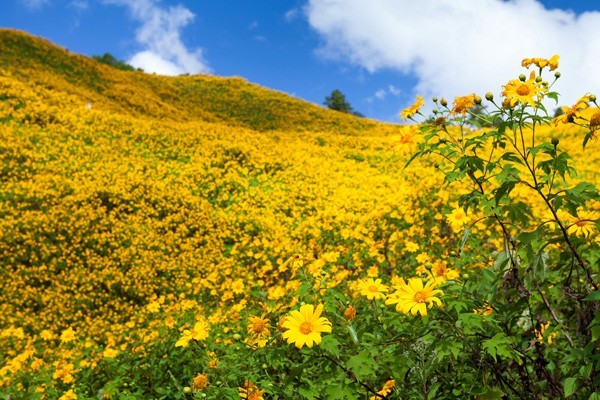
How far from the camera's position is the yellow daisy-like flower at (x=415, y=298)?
2.02 meters

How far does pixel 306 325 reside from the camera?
6.70ft

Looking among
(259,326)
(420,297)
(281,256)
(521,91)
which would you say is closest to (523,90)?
(521,91)

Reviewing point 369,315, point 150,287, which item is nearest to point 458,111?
point 369,315

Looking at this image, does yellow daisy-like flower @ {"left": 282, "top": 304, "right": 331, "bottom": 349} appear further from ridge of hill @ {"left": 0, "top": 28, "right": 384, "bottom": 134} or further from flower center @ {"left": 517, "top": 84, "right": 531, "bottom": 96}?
ridge of hill @ {"left": 0, "top": 28, "right": 384, "bottom": 134}

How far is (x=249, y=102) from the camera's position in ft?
99.2

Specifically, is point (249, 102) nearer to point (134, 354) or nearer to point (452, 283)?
point (134, 354)

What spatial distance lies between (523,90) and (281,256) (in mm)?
7962

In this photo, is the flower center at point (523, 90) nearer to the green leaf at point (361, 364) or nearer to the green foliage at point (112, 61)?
the green leaf at point (361, 364)

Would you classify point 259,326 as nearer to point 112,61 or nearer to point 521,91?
point 521,91

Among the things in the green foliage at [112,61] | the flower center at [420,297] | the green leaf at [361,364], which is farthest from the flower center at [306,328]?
the green foliage at [112,61]

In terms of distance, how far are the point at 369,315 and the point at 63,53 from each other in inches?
1210

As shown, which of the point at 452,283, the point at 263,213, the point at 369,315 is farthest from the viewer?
the point at 263,213

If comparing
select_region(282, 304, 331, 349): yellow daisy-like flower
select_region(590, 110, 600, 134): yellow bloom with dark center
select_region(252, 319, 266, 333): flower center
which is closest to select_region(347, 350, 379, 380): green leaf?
select_region(282, 304, 331, 349): yellow daisy-like flower

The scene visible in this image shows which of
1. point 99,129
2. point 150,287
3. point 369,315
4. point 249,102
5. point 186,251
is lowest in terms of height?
point 150,287
